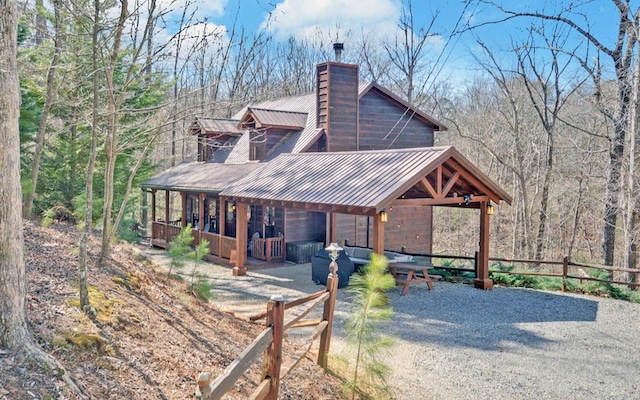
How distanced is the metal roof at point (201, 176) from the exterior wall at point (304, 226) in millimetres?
2057

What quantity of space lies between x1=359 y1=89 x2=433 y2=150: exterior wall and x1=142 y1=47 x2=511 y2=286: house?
1.5 inches

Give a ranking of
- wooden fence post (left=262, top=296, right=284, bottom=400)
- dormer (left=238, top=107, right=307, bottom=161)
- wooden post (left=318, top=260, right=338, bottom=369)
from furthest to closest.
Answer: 1. dormer (left=238, top=107, right=307, bottom=161)
2. wooden post (left=318, top=260, right=338, bottom=369)
3. wooden fence post (left=262, top=296, right=284, bottom=400)

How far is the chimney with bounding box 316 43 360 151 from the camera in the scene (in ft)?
54.4

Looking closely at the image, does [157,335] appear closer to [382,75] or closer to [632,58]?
[632,58]

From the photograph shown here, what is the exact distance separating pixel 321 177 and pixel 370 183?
1986 mm

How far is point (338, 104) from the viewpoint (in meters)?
16.8

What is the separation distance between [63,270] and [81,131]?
1254 centimetres

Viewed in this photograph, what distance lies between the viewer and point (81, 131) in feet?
57.0

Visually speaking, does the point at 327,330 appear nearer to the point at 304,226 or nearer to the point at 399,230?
the point at 304,226

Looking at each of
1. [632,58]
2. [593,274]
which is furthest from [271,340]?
[632,58]

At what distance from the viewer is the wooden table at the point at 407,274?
1134 centimetres

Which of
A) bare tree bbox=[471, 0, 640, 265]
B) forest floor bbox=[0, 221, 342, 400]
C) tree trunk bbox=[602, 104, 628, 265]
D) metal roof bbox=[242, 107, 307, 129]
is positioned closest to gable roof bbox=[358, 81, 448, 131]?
metal roof bbox=[242, 107, 307, 129]

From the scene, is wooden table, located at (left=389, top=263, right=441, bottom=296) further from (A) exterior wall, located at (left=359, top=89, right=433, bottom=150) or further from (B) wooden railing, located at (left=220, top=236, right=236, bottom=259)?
(A) exterior wall, located at (left=359, top=89, right=433, bottom=150)

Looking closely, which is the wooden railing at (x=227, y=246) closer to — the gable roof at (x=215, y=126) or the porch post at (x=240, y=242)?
the porch post at (x=240, y=242)
